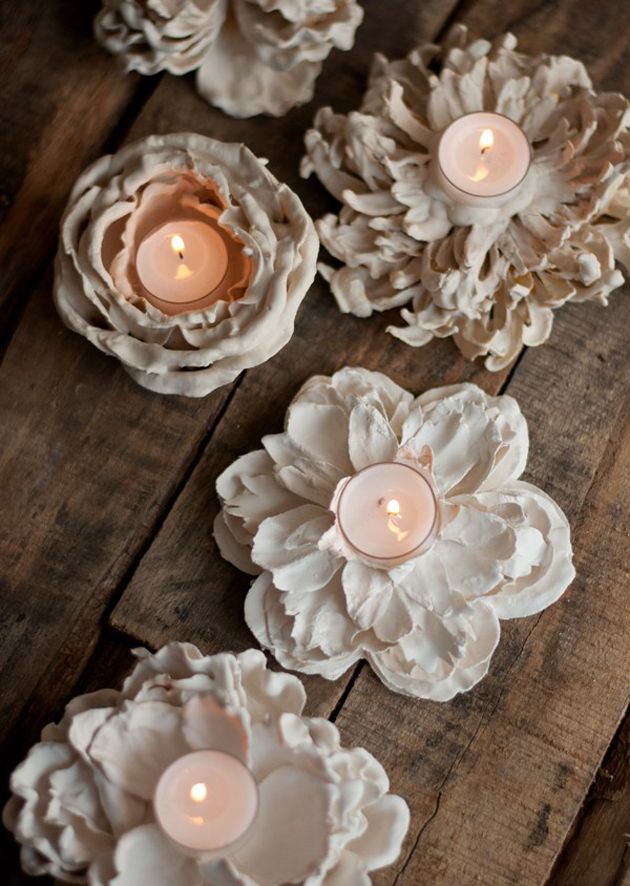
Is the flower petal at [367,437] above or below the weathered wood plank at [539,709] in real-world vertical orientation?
above

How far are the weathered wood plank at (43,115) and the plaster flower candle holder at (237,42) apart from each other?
0.07 metres

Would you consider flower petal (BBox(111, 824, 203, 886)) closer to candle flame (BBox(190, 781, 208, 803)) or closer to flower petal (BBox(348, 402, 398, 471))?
candle flame (BBox(190, 781, 208, 803))

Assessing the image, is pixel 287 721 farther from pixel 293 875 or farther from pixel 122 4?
pixel 122 4

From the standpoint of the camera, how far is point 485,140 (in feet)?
2.54

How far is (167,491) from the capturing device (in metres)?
0.78

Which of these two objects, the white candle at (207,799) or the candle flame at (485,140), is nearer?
the white candle at (207,799)

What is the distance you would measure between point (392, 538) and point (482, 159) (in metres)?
0.29

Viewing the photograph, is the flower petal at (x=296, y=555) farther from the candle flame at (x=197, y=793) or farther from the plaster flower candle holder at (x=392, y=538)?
the candle flame at (x=197, y=793)

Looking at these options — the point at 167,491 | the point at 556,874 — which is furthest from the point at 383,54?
the point at 556,874

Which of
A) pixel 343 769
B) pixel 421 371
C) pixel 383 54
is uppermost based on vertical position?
pixel 383 54

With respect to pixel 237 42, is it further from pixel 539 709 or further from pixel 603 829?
pixel 603 829

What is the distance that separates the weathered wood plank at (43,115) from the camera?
812 millimetres

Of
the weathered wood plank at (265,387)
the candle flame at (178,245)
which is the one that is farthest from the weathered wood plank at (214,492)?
the candle flame at (178,245)

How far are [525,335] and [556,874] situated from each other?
0.39m
